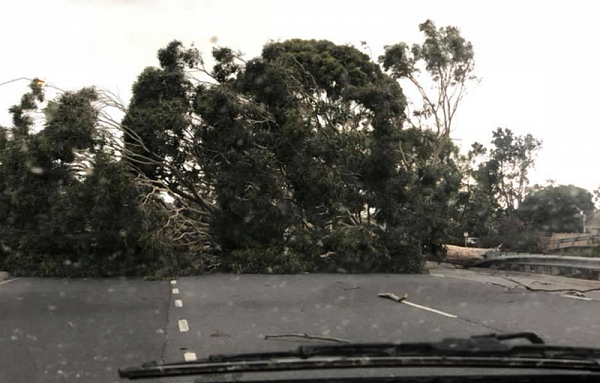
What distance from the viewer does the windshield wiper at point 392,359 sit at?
289 cm

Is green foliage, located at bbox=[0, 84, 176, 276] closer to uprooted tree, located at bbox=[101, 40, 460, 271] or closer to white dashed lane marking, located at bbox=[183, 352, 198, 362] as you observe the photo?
uprooted tree, located at bbox=[101, 40, 460, 271]

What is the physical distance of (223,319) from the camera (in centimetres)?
816

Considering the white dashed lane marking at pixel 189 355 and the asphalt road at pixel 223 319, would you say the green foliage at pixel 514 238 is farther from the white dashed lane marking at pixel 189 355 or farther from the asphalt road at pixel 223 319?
the white dashed lane marking at pixel 189 355

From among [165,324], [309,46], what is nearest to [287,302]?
[165,324]

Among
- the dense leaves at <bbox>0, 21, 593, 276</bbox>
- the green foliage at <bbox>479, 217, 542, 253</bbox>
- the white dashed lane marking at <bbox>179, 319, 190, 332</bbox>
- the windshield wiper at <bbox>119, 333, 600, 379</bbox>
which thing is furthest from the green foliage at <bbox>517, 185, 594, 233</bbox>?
the windshield wiper at <bbox>119, 333, 600, 379</bbox>

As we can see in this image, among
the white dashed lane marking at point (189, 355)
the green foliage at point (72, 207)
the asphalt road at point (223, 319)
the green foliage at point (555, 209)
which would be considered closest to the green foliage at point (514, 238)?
the asphalt road at point (223, 319)

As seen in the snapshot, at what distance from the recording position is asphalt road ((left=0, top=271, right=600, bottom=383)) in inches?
235

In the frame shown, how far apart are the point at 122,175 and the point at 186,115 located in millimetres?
3163

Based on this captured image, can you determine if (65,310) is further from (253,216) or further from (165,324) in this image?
(253,216)

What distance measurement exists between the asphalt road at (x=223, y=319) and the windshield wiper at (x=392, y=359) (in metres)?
2.36

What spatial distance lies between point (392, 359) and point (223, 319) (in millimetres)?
5459

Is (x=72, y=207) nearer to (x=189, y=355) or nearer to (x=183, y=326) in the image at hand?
(x=183, y=326)

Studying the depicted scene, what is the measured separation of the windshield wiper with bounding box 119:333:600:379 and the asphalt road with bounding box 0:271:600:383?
236cm

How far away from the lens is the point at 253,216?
1681cm
